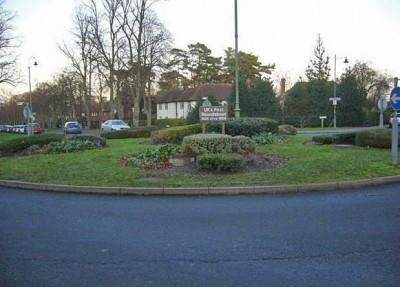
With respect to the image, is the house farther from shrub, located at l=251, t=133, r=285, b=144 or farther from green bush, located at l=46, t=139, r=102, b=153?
green bush, located at l=46, t=139, r=102, b=153

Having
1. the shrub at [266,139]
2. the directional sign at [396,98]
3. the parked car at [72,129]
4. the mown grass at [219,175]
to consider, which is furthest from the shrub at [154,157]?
the parked car at [72,129]

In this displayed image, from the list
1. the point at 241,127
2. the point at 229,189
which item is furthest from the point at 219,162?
the point at 241,127

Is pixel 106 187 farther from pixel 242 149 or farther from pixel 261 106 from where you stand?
pixel 261 106

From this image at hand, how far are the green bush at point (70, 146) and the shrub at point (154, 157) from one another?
192 inches

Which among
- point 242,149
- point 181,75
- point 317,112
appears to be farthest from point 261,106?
point 242,149

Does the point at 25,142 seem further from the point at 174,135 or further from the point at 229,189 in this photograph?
the point at 229,189

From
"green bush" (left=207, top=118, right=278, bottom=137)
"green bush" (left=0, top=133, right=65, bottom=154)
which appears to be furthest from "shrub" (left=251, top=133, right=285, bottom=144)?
"green bush" (left=0, top=133, right=65, bottom=154)

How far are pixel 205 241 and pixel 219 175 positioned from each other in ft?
17.9

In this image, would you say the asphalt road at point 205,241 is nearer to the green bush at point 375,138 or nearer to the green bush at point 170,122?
the green bush at point 375,138

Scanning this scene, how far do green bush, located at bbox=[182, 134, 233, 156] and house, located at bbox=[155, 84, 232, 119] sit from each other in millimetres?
50594

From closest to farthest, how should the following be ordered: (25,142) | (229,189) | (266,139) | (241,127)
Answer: (229,189) → (266,139) → (241,127) → (25,142)

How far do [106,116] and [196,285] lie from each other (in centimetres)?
10990

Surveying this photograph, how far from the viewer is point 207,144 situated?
41.9ft

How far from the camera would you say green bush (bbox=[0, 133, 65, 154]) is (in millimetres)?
18109
